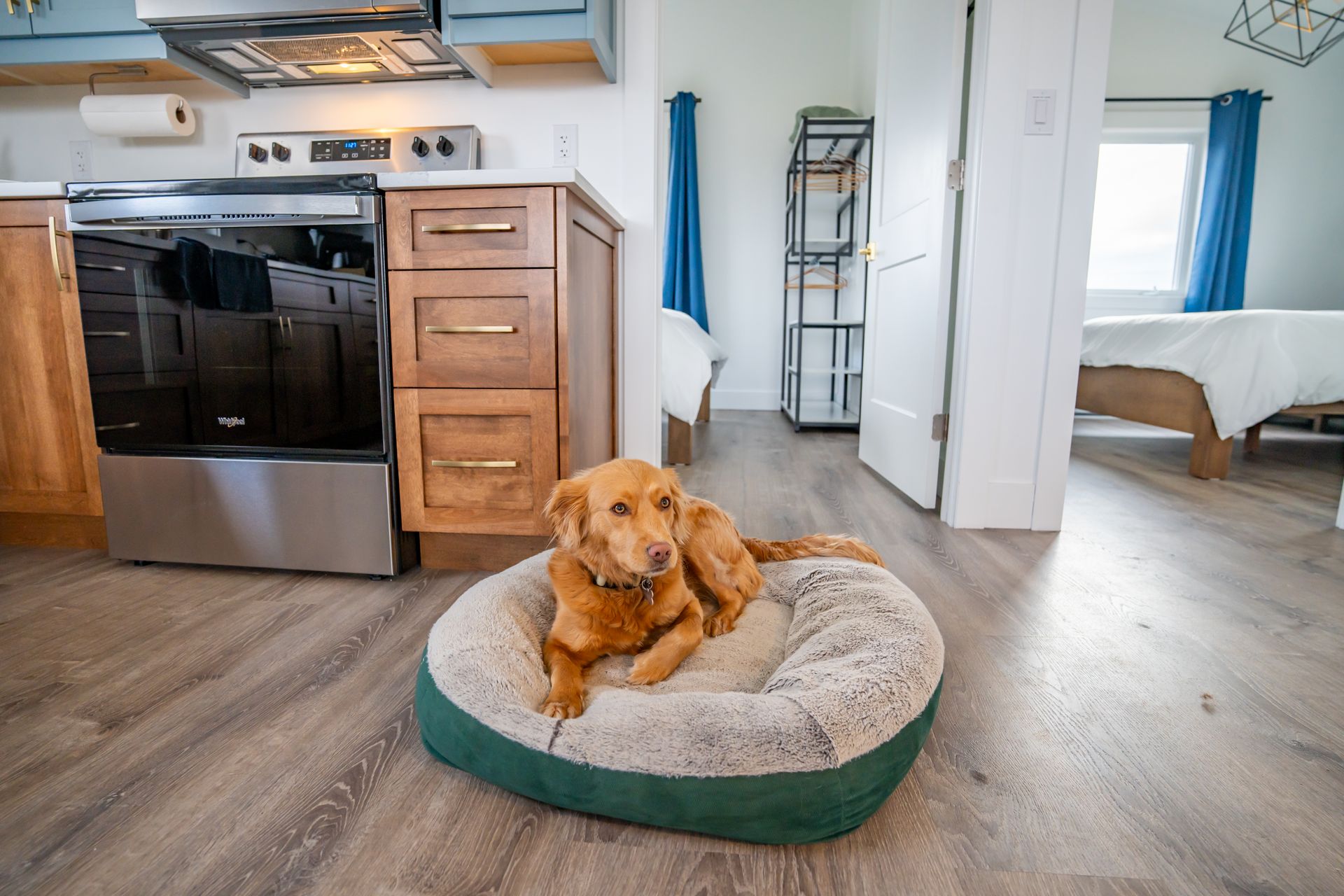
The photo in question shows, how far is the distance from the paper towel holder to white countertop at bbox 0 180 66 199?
23.7 inches

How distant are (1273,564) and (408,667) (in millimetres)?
2230

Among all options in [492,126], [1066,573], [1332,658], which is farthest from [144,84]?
[1332,658]

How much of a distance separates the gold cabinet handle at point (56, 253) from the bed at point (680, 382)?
204 centimetres

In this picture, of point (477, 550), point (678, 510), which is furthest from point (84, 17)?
point (678, 510)

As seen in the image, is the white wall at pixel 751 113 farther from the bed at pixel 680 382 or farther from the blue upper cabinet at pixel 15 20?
the blue upper cabinet at pixel 15 20

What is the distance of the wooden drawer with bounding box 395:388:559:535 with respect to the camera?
1.57 meters

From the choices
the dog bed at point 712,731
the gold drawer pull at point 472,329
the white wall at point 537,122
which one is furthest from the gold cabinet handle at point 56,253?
the dog bed at point 712,731

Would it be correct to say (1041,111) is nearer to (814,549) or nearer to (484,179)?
(814,549)

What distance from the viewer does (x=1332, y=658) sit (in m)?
1.27

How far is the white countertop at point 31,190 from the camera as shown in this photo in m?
1.63

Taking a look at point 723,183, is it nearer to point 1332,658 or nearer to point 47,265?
point 47,265

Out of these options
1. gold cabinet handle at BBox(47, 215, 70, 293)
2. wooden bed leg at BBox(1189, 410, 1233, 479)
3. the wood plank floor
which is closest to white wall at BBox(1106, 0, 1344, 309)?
wooden bed leg at BBox(1189, 410, 1233, 479)

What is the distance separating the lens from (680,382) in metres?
3.06

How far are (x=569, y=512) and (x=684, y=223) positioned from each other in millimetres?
4385
